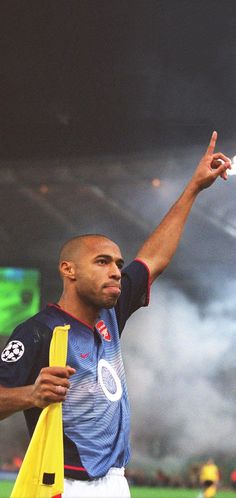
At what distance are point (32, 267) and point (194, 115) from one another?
1.51m

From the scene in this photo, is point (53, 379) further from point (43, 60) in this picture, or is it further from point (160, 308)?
point (160, 308)

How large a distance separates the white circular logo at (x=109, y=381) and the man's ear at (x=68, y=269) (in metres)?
0.23

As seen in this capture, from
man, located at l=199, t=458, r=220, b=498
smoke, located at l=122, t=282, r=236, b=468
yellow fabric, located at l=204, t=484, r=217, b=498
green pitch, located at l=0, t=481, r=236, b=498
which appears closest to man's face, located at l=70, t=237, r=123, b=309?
smoke, located at l=122, t=282, r=236, b=468

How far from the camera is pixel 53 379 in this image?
140 cm

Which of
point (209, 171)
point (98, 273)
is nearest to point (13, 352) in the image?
point (98, 273)

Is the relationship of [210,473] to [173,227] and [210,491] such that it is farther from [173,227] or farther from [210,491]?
[173,227]

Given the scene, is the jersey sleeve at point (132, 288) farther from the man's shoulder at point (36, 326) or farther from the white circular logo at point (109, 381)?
the man's shoulder at point (36, 326)

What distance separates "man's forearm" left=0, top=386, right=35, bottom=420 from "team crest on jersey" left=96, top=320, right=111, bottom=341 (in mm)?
389

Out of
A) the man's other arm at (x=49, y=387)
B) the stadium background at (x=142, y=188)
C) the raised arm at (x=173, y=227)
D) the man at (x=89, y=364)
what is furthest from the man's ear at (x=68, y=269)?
the stadium background at (x=142, y=188)

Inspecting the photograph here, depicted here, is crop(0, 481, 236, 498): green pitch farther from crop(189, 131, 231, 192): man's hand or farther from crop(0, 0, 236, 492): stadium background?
crop(189, 131, 231, 192): man's hand

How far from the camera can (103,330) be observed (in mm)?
Result: 2008

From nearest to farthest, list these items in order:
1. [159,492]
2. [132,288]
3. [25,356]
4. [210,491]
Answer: [25,356]
[132,288]
[210,491]
[159,492]

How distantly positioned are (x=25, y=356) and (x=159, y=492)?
3.98 metres

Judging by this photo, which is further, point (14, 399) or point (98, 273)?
point (98, 273)
